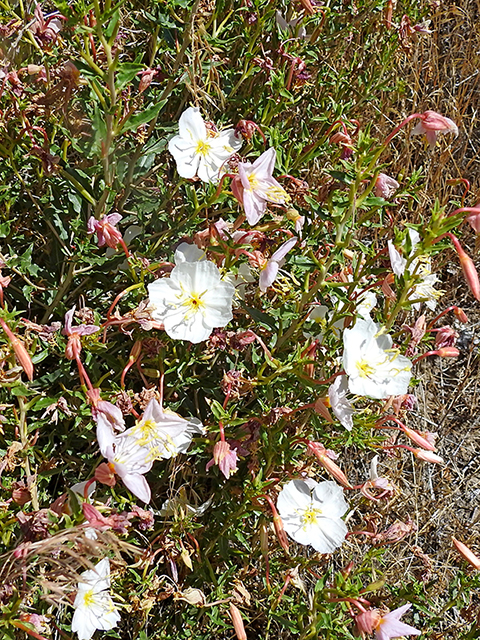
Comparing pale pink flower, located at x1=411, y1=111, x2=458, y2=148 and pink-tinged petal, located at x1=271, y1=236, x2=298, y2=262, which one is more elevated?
pale pink flower, located at x1=411, y1=111, x2=458, y2=148

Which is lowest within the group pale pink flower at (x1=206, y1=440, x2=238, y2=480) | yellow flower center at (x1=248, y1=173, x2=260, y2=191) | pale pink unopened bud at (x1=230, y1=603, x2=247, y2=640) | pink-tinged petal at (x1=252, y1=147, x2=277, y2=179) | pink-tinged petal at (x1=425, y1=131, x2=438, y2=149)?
pale pink unopened bud at (x1=230, y1=603, x2=247, y2=640)

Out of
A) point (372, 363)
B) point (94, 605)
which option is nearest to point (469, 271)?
point (372, 363)

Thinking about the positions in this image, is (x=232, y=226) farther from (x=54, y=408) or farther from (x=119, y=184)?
(x=54, y=408)

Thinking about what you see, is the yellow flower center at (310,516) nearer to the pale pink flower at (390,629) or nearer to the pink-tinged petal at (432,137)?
the pale pink flower at (390,629)

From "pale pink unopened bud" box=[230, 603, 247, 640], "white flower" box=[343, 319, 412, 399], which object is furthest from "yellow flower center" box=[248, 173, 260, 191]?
"pale pink unopened bud" box=[230, 603, 247, 640]

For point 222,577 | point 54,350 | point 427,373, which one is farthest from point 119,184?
point 427,373

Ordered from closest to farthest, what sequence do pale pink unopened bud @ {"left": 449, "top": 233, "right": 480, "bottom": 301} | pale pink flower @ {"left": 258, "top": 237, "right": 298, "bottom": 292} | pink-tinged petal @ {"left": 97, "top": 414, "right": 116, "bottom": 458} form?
pale pink unopened bud @ {"left": 449, "top": 233, "right": 480, "bottom": 301}, pink-tinged petal @ {"left": 97, "top": 414, "right": 116, "bottom": 458}, pale pink flower @ {"left": 258, "top": 237, "right": 298, "bottom": 292}

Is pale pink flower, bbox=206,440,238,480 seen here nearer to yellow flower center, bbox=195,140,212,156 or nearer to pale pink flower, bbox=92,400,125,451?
pale pink flower, bbox=92,400,125,451
